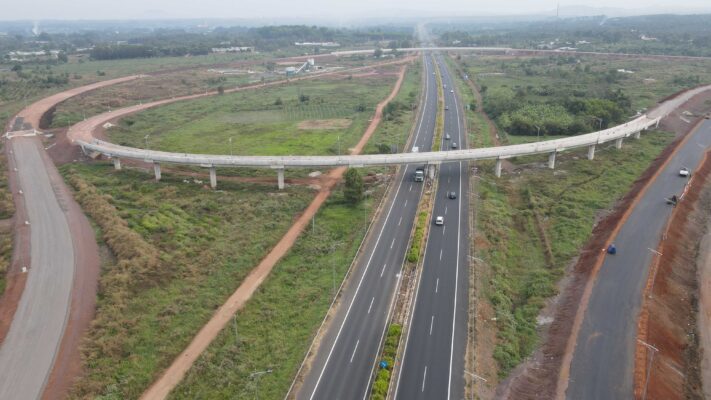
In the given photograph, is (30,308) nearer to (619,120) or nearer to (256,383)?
(256,383)

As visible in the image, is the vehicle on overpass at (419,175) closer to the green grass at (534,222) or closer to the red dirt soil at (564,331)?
the green grass at (534,222)

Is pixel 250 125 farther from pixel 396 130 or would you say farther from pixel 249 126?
pixel 396 130

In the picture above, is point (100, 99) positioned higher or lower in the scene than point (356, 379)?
higher

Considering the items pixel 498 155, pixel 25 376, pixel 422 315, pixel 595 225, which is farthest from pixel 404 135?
pixel 25 376

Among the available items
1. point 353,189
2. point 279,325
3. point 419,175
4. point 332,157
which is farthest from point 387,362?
point 332,157

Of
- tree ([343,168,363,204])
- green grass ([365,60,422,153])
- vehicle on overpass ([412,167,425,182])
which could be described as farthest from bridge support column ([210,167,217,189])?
vehicle on overpass ([412,167,425,182])

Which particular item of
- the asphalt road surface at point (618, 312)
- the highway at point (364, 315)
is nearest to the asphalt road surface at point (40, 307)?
the highway at point (364, 315)
